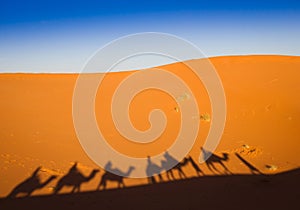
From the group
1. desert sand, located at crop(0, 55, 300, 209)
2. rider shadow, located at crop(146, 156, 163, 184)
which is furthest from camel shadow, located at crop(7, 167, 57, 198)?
rider shadow, located at crop(146, 156, 163, 184)

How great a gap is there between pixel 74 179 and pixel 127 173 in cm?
183

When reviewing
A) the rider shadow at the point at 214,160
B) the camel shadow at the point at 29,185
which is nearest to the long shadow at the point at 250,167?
the rider shadow at the point at 214,160

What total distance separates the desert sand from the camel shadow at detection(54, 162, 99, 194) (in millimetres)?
144

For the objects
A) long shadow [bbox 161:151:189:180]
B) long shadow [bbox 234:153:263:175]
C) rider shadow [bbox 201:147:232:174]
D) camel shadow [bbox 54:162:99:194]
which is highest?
camel shadow [bbox 54:162:99:194]

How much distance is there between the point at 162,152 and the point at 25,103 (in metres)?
13.1

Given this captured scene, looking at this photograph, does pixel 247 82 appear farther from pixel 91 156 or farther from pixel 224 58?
pixel 91 156

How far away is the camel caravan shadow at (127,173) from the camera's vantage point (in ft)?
26.1

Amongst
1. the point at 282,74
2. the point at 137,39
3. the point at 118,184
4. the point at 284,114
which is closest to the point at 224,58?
Answer: the point at 282,74

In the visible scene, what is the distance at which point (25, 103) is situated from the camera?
64.6ft

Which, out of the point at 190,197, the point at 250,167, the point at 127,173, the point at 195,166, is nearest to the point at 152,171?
the point at 127,173

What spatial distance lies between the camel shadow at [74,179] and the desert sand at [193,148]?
0.47 feet

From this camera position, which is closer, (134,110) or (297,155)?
(297,155)

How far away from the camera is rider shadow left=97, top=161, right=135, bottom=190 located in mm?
8473

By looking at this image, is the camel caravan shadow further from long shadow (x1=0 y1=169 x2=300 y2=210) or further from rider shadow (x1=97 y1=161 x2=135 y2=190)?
long shadow (x1=0 y1=169 x2=300 y2=210)
